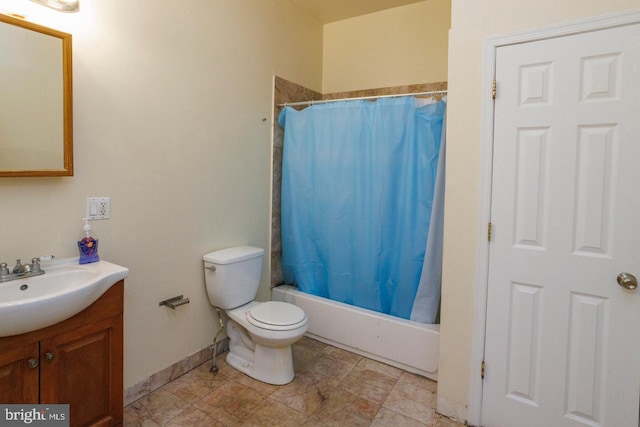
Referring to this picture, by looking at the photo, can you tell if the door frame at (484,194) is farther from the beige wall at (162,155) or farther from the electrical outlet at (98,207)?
the electrical outlet at (98,207)

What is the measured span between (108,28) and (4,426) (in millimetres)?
1727

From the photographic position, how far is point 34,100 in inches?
56.7

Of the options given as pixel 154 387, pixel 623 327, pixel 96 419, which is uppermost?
pixel 623 327

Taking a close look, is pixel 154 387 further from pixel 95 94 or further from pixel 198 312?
pixel 95 94

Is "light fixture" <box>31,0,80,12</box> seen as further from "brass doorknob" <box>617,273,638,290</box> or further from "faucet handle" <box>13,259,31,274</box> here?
"brass doorknob" <box>617,273,638,290</box>

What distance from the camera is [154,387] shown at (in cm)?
200

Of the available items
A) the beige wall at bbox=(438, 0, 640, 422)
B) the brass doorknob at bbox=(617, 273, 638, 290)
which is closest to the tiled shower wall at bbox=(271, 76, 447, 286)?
the beige wall at bbox=(438, 0, 640, 422)

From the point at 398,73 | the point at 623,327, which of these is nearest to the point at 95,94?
the point at 398,73

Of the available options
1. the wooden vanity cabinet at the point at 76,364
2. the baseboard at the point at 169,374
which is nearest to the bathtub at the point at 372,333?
the baseboard at the point at 169,374

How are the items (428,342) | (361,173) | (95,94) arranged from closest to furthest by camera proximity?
(95,94)
(428,342)
(361,173)

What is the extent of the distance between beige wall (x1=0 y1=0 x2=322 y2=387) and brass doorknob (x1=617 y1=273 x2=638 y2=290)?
213 centimetres

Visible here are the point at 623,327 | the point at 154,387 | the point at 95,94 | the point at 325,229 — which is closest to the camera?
the point at 623,327

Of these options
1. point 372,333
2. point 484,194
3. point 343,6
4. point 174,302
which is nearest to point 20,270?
point 174,302

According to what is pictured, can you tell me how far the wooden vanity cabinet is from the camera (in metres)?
1.22
